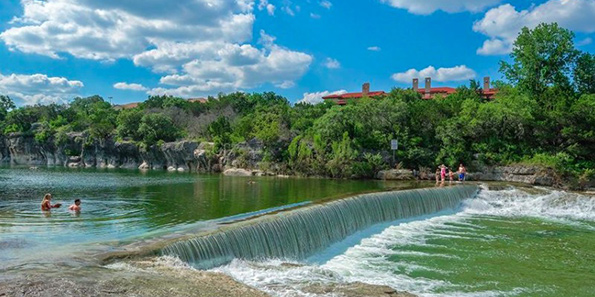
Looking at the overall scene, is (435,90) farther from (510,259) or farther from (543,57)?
(510,259)

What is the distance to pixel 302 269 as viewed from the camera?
9984 millimetres

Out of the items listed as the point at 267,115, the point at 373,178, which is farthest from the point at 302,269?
the point at 267,115

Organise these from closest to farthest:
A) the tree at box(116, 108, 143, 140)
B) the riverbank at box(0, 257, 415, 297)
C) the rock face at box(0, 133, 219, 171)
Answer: the riverbank at box(0, 257, 415, 297) < the rock face at box(0, 133, 219, 171) < the tree at box(116, 108, 143, 140)

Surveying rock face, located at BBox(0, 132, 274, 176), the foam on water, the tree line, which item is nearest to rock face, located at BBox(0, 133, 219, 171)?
rock face, located at BBox(0, 132, 274, 176)

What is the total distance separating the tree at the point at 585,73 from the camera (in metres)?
38.5

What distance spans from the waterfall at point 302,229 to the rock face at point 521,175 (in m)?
12.7

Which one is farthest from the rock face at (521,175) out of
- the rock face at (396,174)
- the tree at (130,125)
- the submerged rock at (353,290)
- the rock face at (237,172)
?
the tree at (130,125)

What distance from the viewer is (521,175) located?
32.3m

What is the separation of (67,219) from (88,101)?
4441 inches

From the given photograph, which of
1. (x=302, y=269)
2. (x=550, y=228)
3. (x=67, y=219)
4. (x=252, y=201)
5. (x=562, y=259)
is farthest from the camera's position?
(x=252, y=201)

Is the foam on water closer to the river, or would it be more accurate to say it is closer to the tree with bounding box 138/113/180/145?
the river

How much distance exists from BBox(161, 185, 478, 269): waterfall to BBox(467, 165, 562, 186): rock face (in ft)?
41.8

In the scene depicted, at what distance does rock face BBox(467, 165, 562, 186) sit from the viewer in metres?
30.6

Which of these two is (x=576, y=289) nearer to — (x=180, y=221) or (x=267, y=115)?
(x=180, y=221)
